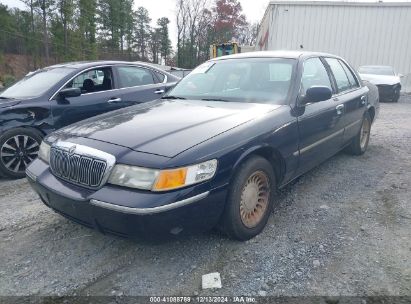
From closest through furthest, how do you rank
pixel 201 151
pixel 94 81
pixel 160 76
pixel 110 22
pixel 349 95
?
pixel 201 151
pixel 349 95
pixel 94 81
pixel 160 76
pixel 110 22

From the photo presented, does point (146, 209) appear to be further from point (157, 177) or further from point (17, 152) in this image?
point (17, 152)

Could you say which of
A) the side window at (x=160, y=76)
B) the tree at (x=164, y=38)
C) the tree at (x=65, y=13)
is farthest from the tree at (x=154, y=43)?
the side window at (x=160, y=76)

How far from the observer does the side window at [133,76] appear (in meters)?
5.87

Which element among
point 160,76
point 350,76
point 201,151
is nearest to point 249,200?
point 201,151

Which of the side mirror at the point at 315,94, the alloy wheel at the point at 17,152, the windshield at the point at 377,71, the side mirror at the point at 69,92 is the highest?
the windshield at the point at 377,71

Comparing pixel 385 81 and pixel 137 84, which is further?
pixel 385 81

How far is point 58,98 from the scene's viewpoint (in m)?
5.09

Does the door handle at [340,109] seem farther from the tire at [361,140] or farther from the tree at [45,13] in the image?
the tree at [45,13]

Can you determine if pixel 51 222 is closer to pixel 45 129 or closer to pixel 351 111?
pixel 45 129

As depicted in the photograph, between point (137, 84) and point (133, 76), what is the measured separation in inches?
→ 5.8

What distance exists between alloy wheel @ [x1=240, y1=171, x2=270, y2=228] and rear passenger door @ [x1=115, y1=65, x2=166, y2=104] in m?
3.32

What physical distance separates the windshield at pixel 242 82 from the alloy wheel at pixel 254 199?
834mm

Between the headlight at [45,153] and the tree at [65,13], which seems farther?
the tree at [65,13]

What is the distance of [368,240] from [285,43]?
16.8 metres
